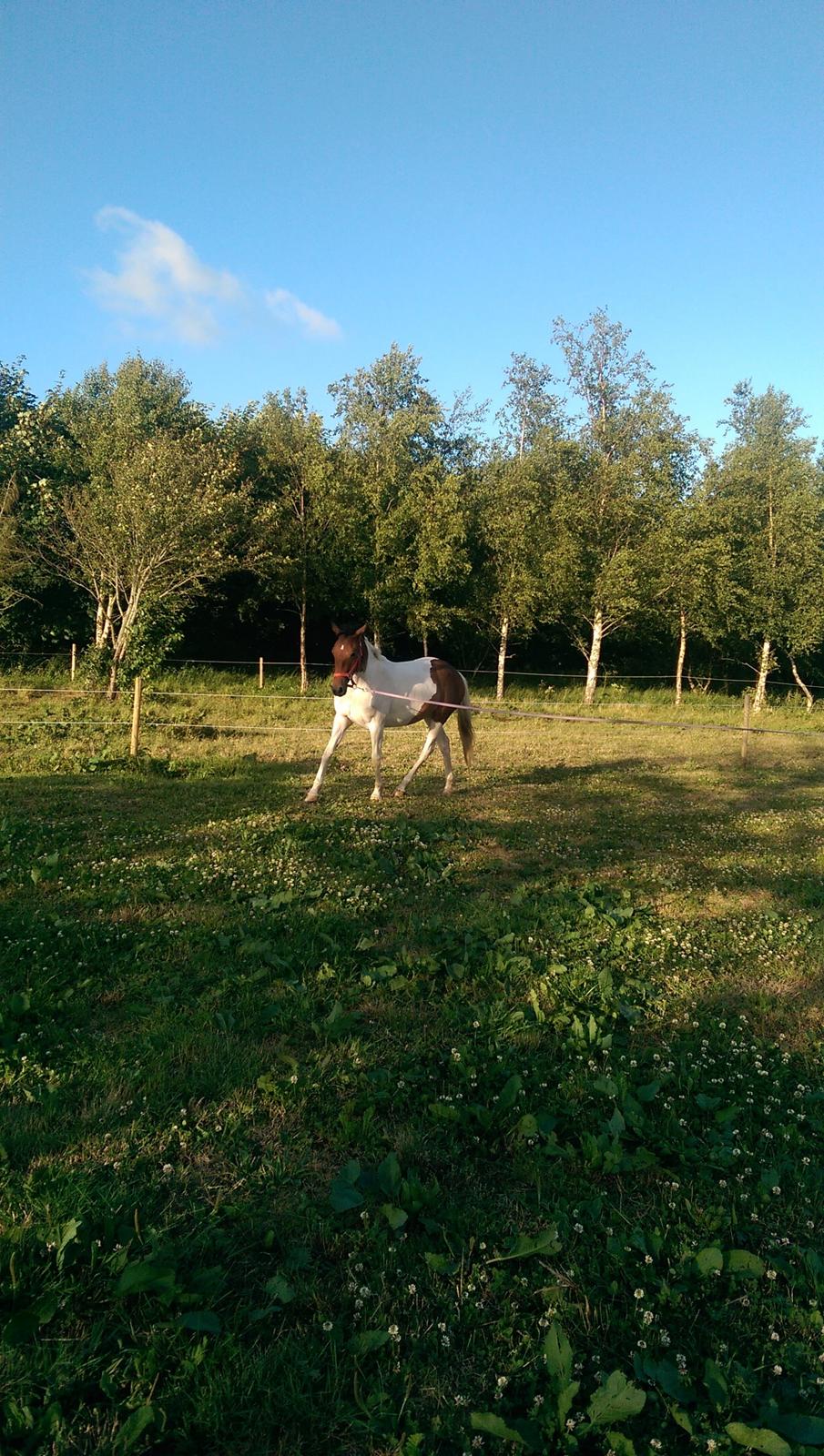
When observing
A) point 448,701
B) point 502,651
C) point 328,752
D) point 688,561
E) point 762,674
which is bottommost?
point 328,752

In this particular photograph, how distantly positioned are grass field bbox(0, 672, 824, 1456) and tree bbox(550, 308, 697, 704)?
21.8 meters

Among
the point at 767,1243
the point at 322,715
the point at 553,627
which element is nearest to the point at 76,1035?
the point at 767,1243

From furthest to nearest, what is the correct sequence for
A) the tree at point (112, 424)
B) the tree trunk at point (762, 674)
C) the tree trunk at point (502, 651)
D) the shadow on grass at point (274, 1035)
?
1. the tree trunk at point (762, 674)
2. the tree trunk at point (502, 651)
3. the tree at point (112, 424)
4. the shadow on grass at point (274, 1035)

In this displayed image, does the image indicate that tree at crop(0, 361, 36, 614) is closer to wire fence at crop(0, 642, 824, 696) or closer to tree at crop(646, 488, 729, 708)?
wire fence at crop(0, 642, 824, 696)

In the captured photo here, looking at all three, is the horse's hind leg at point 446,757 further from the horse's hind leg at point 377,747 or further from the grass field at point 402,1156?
the grass field at point 402,1156

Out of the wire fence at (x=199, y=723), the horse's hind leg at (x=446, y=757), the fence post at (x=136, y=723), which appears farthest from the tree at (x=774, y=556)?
the fence post at (x=136, y=723)

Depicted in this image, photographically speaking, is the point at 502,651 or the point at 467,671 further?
the point at 467,671

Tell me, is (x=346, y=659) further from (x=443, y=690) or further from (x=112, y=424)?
(x=112, y=424)

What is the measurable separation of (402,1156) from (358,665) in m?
7.53

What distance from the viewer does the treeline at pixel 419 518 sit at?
24.4m

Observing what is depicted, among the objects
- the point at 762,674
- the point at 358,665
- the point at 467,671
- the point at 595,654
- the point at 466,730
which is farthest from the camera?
the point at 467,671

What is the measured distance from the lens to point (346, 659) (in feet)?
32.7

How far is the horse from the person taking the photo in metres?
9.99

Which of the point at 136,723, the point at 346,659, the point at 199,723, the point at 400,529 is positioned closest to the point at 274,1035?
the point at 346,659
